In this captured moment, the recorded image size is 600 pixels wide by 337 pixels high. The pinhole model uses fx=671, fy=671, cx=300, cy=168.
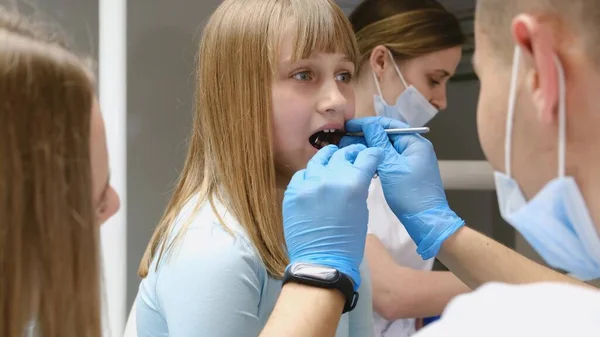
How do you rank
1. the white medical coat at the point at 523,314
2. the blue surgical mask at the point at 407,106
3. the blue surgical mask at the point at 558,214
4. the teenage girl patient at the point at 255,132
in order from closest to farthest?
the white medical coat at the point at 523,314 → the blue surgical mask at the point at 558,214 → the teenage girl patient at the point at 255,132 → the blue surgical mask at the point at 407,106

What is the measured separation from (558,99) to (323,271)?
41cm

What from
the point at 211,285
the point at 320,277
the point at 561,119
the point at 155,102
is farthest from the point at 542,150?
the point at 155,102

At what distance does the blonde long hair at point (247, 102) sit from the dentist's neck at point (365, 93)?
0.51 m

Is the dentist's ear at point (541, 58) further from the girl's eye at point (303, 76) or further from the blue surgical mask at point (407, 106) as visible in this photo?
the blue surgical mask at point (407, 106)

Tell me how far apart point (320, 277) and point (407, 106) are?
833mm

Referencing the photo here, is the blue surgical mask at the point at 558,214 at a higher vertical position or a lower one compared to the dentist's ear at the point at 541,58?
lower

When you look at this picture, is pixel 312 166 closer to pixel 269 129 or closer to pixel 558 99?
pixel 269 129

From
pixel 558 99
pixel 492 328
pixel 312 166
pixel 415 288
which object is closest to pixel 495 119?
pixel 558 99

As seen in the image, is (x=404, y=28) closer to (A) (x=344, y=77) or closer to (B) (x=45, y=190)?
(A) (x=344, y=77)

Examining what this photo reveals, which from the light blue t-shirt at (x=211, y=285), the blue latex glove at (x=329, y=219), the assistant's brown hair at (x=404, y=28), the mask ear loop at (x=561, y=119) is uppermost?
the assistant's brown hair at (x=404, y=28)

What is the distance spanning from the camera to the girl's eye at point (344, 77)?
1175mm

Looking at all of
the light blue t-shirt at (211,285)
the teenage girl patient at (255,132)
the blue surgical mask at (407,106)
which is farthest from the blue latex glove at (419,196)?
the blue surgical mask at (407,106)

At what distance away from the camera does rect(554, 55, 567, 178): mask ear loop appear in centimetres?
65

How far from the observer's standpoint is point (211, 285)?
922 mm
